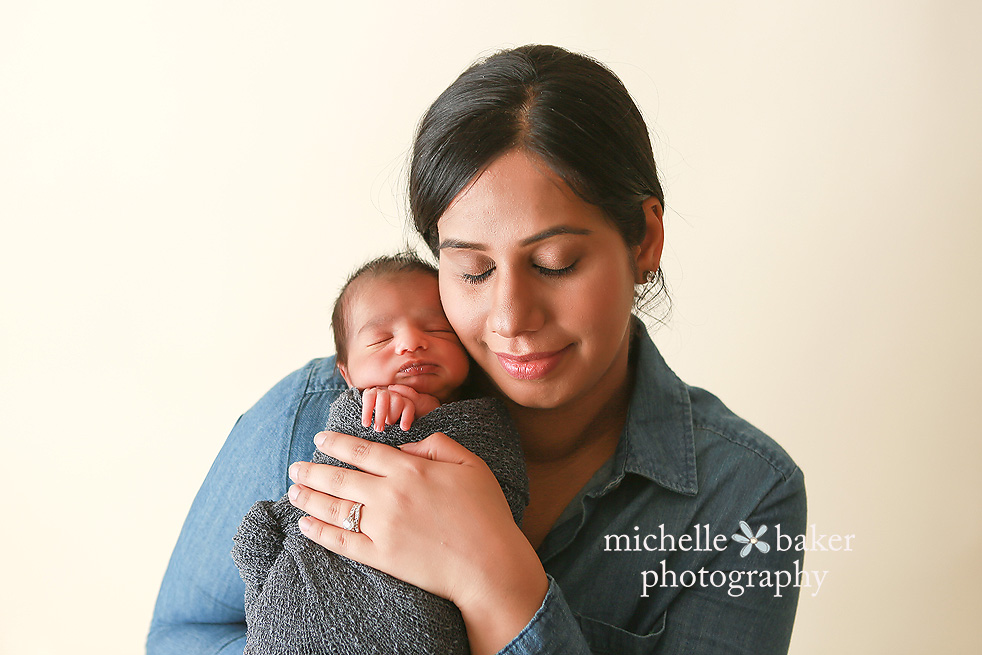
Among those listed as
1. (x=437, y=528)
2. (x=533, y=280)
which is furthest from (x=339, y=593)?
(x=533, y=280)

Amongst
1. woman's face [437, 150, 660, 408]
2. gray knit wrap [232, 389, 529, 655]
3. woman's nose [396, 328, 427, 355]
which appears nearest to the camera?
gray knit wrap [232, 389, 529, 655]

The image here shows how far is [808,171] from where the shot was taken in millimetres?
2225

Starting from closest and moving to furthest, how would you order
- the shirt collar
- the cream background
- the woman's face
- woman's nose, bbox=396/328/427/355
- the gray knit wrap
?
the gray knit wrap, the woman's face, woman's nose, bbox=396/328/427/355, the shirt collar, the cream background

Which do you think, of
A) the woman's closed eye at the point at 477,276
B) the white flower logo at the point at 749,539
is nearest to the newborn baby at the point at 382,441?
the woman's closed eye at the point at 477,276

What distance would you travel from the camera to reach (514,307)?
4.01 ft

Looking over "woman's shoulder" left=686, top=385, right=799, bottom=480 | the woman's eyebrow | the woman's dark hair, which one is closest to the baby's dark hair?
the woman's dark hair

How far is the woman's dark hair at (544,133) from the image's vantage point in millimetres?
1221

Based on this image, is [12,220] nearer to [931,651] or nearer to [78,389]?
[78,389]

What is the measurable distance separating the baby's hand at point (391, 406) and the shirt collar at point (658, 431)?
39 centimetres

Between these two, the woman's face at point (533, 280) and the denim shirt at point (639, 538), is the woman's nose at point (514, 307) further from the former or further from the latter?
the denim shirt at point (639, 538)


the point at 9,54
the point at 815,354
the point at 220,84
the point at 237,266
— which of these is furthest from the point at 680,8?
the point at 9,54

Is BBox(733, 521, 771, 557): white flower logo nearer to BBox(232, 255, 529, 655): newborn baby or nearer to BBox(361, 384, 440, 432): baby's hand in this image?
BBox(232, 255, 529, 655): newborn baby

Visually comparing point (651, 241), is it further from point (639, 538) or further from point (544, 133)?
point (639, 538)

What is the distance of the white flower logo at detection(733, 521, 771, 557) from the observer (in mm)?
1393
